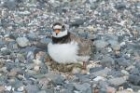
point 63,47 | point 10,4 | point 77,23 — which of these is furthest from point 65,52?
point 10,4

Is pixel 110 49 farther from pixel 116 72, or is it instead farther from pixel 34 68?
pixel 34 68

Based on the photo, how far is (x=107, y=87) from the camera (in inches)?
283

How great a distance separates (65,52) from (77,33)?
179cm

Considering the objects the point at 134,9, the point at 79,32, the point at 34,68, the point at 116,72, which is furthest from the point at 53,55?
the point at 134,9

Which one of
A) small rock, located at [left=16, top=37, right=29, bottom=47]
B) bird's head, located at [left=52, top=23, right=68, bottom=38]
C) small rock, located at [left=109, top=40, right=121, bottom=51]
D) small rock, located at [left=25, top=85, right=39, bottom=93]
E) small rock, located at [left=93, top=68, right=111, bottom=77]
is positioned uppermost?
bird's head, located at [left=52, top=23, right=68, bottom=38]

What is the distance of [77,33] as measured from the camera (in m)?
9.27

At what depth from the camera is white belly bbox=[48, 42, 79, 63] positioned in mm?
7527

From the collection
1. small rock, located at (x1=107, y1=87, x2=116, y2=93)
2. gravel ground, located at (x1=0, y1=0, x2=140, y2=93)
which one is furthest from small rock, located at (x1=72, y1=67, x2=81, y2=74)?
small rock, located at (x1=107, y1=87, x2=116, y2=93)

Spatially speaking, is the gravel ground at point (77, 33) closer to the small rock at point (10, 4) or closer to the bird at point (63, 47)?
the small rock at point (10, 4)

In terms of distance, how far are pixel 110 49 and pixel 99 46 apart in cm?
19

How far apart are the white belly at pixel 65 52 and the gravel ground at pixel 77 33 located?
8.8 inches

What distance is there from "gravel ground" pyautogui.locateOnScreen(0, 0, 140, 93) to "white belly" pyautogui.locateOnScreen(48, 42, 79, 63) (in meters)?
0.22

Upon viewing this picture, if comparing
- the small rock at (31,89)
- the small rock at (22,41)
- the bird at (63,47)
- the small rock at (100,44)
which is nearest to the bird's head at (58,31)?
the bird at (63,47)

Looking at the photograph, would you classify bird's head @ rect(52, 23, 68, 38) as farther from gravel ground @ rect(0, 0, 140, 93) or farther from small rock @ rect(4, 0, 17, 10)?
small rock @ rect(4, 0, 17, 10)
